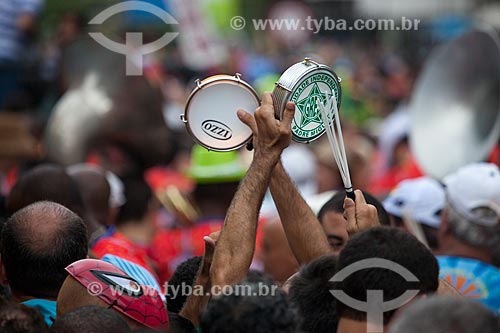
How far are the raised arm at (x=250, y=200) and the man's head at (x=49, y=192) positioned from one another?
148cm

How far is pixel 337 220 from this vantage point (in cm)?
441

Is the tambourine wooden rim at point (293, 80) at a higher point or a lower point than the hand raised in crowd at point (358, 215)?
higher

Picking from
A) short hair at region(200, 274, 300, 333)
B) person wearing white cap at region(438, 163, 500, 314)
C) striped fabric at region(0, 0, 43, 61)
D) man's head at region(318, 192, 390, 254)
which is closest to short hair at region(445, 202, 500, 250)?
person wearing white cap at region(438, 163, 500, 314)

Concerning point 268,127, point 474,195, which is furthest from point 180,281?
point 474,195

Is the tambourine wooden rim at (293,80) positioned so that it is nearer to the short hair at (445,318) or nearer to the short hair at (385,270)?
the short hair at (385,270)

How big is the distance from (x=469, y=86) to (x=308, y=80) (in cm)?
317

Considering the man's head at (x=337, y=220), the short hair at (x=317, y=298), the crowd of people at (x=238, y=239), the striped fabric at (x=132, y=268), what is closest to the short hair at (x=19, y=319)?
the crowd of people at (x=238, y=239)

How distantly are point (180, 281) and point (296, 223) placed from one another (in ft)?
1.64

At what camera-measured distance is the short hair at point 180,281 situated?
3879 millimetres

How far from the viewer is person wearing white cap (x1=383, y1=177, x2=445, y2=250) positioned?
5.27m

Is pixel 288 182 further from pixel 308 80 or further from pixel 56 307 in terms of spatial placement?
pixel 56 307

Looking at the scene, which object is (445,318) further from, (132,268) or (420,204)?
(420,204)

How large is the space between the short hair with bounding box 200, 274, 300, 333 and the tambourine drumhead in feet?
3.14

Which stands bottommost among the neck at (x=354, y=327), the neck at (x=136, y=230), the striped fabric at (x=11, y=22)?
the neck at (x=354, y=327)
